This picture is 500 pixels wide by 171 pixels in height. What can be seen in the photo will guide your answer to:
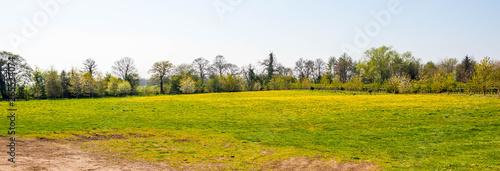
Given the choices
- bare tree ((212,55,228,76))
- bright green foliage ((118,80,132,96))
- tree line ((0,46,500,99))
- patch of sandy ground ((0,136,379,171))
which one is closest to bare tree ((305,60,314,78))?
tree line ((0,46,500,99))

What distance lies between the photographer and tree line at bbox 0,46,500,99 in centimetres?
6894

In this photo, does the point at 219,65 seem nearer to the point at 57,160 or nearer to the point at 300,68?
the point at 300,68

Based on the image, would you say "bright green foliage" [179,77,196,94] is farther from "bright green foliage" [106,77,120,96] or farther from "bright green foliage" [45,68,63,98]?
"bright green foliage" [45,68,63,98]

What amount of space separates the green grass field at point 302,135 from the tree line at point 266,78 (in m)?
32.0

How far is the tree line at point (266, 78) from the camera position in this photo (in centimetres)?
6894

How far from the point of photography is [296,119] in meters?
29.8

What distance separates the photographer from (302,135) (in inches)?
866

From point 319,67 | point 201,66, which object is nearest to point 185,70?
point 201,66

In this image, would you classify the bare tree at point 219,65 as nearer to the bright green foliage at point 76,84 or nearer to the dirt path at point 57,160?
the bright green foliage at point 76,84

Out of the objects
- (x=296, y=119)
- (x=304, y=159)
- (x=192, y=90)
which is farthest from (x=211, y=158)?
(x=192, y=90)

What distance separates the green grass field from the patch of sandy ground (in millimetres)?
815

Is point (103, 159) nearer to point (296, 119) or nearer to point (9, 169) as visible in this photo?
point (9, 169)

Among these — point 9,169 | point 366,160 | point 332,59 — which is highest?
point 332,59

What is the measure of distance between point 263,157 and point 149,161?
A: 5.92 meters
